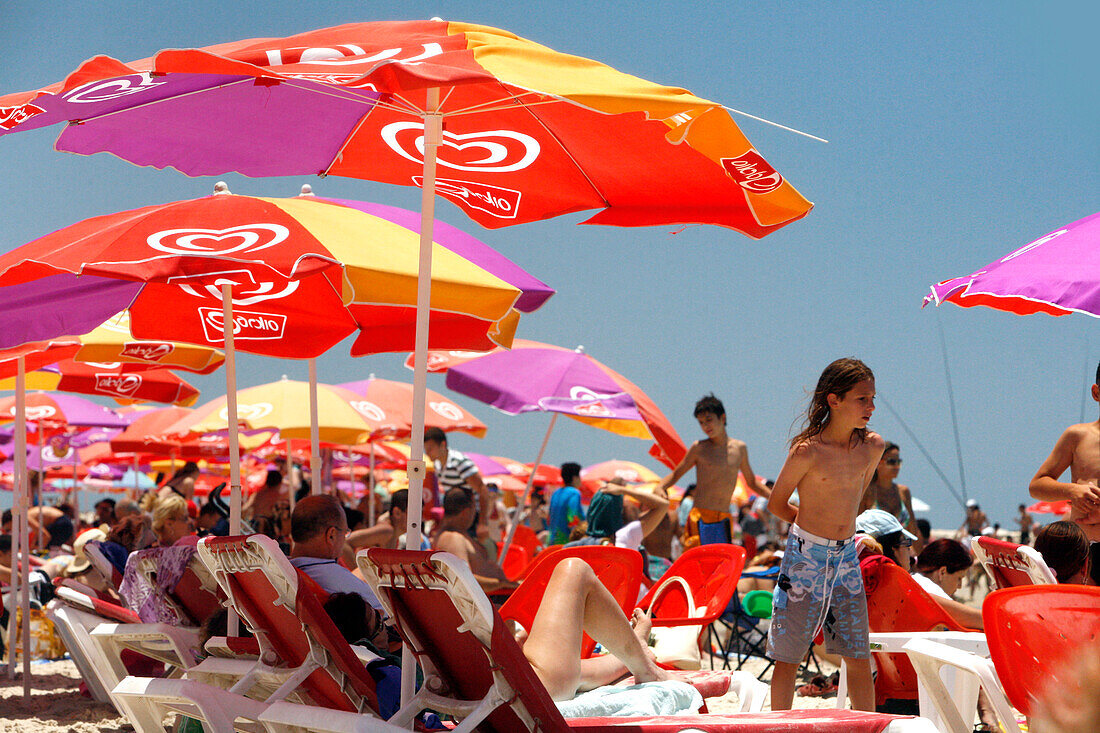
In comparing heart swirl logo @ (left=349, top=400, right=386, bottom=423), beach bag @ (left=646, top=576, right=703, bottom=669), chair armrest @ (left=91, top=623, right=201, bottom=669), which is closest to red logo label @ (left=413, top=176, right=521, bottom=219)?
chair armrest @ (left=91, top=623, right=201, bottom=669)

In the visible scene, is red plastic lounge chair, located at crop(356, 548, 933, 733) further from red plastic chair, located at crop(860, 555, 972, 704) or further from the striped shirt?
the striped shirt

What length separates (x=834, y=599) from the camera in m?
4.10

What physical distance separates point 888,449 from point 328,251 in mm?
5364

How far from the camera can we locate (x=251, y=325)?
5.48m

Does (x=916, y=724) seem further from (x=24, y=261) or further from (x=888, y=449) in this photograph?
(x=888, y=449)

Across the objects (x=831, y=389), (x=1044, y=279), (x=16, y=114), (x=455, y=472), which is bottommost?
(x=455, y=472)

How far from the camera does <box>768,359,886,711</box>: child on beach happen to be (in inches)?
161

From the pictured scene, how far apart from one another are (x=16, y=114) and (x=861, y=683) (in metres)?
3.66

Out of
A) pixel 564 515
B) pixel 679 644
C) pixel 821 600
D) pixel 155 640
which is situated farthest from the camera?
pixel 564 515

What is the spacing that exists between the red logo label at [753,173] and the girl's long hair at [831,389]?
1.04 m

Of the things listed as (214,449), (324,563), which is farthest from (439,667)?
(214,449)

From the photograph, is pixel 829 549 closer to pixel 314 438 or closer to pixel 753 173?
pixel 753 173

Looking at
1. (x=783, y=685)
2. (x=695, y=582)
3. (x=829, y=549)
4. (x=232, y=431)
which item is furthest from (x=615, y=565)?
(x=232, y=431)

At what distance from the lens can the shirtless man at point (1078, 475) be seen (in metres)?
4.20
